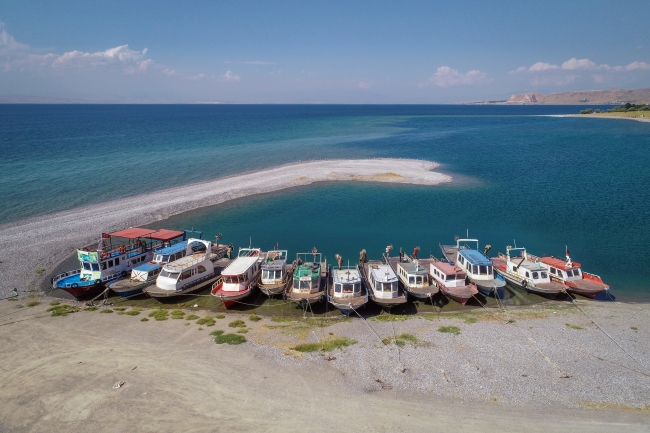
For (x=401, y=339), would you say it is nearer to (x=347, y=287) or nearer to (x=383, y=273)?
(x=347, y=287)

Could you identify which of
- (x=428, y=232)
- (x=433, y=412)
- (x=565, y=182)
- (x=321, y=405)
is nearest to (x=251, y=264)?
(x=321, y=405)

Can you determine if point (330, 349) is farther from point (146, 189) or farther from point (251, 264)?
point (146, 189)

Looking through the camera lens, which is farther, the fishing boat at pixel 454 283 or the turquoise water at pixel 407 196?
the turquoise water at pixel 407 196

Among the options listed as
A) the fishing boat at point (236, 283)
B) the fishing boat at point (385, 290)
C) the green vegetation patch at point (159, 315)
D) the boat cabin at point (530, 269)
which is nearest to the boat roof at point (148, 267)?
the green vegetation patch at point (159, 315)

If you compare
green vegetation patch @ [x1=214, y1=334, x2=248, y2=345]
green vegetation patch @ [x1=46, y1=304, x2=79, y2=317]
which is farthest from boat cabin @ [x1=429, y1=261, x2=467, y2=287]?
green vegetation patch @ [x1=46, y1=304, x2=79, y2=317]

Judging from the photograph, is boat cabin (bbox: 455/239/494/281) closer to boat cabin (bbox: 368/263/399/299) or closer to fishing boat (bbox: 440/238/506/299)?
fishing boat (bbox: 440/238/506/299)

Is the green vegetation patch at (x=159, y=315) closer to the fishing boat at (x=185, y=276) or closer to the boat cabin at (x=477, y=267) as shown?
the fishing boat at (x=185, y=276)

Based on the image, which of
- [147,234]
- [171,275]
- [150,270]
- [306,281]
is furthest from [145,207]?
[306,281]
